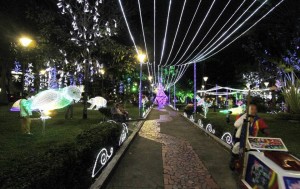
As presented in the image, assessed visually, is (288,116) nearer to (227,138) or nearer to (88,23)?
(227,138)

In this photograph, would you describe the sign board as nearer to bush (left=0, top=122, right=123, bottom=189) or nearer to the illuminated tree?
bush (left=0, top=122, right=123, bottom=189)

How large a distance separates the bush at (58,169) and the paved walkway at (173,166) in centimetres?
93

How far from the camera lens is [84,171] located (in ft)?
18.8

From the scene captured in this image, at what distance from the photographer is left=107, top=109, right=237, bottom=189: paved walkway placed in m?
6.68

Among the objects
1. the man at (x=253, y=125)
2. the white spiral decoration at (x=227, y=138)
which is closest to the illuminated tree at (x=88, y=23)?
the white spiral decoration at (x=227, y=138)

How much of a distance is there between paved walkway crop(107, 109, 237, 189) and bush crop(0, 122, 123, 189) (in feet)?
3.04

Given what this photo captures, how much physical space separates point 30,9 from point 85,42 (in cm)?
398

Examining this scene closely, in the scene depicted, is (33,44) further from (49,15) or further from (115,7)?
(115,7)

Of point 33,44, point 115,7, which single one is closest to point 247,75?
point 115,7

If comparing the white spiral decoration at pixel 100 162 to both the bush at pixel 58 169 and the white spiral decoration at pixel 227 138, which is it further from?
the white spiral decoration at pixel 227 138

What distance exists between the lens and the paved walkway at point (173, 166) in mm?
6684

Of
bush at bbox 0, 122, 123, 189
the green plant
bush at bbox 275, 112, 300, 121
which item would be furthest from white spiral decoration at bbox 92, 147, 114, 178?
the green plant

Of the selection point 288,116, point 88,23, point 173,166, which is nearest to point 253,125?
point 173,166

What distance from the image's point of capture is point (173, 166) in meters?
8.12
